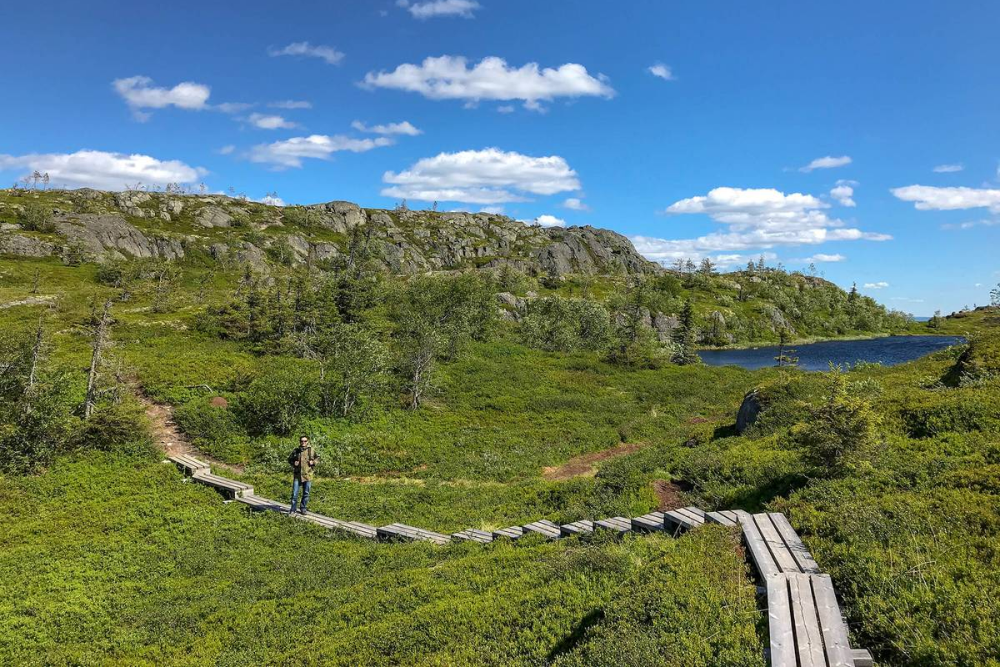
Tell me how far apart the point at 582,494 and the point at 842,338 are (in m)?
160

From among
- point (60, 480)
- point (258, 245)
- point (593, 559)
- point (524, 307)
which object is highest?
point (258, 245)

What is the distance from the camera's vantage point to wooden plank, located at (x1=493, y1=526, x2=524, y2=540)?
548 inches

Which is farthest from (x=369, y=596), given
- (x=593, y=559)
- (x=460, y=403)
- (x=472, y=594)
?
(x=460, y=403)

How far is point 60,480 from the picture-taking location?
18.3 m

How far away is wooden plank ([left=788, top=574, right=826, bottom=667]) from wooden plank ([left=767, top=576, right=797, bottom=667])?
80mm

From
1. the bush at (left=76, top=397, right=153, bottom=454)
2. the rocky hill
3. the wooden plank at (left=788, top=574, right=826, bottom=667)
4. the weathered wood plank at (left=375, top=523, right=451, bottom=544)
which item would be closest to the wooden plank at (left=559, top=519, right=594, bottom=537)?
the weathered wood plank at (left=375, top=523, right=451, bottom=544)

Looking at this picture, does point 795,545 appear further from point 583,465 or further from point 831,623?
point 583,465

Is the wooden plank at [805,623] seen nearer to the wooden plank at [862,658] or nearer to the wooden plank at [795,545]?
the wooden plank at [862,658]

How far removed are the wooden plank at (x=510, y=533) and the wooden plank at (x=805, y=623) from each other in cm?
774

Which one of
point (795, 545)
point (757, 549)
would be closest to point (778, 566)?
point (757, 549)

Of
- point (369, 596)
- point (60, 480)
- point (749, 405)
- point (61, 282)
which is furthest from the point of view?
point (61, 282)

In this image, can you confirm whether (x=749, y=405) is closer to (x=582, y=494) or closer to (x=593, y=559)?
(x=582, y=494)

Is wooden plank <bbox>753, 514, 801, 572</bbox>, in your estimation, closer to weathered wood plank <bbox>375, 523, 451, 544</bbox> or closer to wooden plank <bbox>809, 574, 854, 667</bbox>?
wooden plank <bbox>809, 574, 854, 667</bbox>

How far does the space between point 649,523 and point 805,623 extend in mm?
5045
